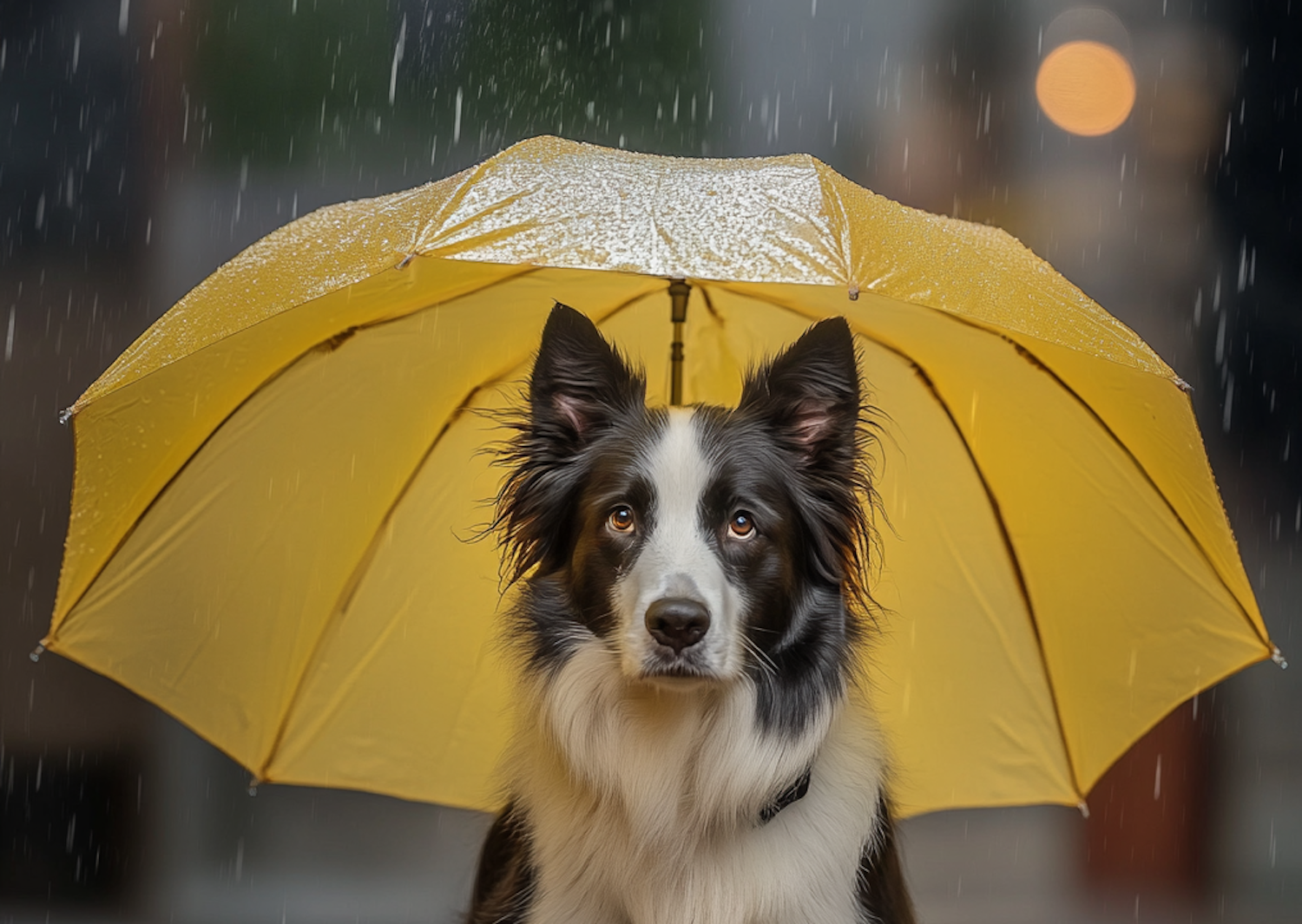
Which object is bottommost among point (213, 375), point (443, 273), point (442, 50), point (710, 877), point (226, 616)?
point (710, 877)

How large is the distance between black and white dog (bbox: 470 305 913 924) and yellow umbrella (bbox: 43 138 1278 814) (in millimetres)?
321

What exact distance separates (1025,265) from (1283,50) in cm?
316

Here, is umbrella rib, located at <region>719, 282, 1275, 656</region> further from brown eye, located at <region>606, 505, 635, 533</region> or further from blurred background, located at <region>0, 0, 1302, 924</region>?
blurred background, located at <region>0, 0, 1302, 924</region>

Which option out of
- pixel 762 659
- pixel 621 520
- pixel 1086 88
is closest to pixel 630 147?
pixel 1086 88

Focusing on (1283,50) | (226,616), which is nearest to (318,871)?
(226,616)

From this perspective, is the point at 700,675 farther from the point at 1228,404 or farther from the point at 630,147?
the point at 1228,404

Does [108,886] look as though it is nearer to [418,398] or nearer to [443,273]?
[418,398]

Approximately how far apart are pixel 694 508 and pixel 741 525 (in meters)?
0.11

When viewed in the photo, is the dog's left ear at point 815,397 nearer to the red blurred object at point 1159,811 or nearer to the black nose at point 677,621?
the black nose at point 677,621

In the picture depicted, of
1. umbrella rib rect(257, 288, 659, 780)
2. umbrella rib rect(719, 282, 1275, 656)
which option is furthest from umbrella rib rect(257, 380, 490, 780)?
umbrella rib rect(719, 282, 1275, 656)

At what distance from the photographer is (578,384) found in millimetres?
2729

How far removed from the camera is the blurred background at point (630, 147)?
15.3ft

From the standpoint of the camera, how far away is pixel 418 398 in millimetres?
3160

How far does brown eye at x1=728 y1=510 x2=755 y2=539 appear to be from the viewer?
98.7 inches
